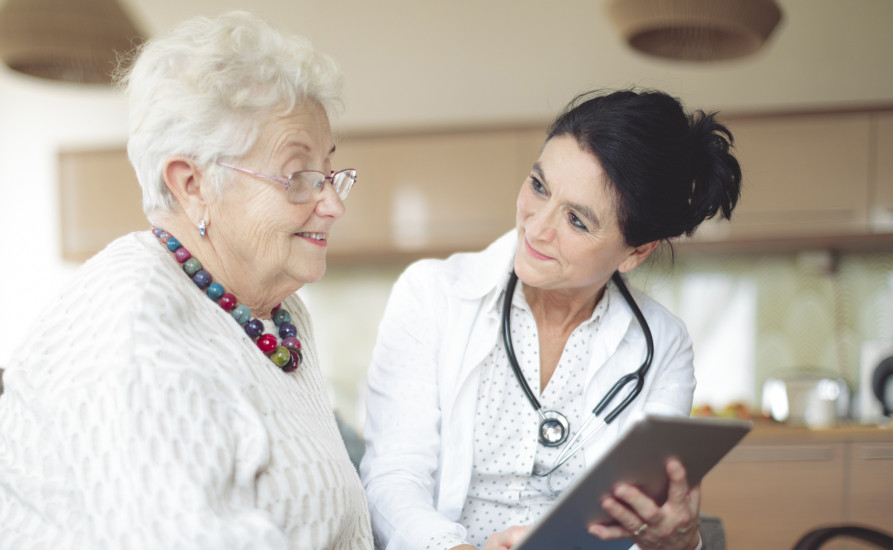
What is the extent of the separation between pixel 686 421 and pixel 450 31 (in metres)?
3.71

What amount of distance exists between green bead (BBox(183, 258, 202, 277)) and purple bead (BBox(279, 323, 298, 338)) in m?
0.24

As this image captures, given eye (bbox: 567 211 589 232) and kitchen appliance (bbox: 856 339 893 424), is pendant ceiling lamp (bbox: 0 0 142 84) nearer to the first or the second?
eye (bbox: 567 211 589 232)

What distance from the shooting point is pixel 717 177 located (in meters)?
1.66

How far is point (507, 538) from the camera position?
1.32 metres

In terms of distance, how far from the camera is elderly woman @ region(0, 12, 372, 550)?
93 centimetres

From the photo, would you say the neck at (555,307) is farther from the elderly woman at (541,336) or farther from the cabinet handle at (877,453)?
the cabinet handle at (877,453)

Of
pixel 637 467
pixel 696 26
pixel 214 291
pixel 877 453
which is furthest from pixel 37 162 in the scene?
Result: pixel 877 453

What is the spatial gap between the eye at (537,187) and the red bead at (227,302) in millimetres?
691

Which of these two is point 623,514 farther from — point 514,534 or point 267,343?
point 267,343

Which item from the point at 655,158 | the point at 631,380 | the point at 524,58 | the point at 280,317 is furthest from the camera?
the point at 524,58

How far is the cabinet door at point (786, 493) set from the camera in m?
3.51

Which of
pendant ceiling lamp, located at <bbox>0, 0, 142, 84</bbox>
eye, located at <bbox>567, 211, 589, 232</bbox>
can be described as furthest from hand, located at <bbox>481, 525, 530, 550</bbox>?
pendant ceiling lamp, located at <bbox>0, 0, 142, 84</bbox>

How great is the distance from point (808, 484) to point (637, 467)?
2.85 meters

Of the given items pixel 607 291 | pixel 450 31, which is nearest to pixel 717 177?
pixel 607 291
